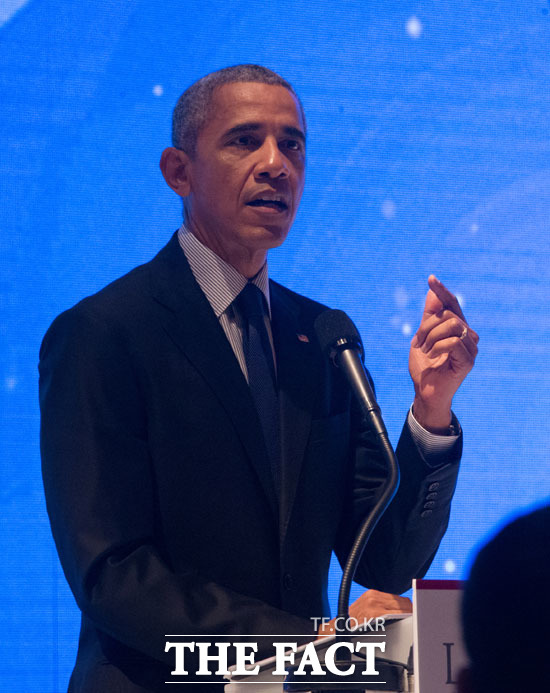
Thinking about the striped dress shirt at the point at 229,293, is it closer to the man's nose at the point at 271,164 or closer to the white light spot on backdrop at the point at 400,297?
the man's nose at the point at 271,164

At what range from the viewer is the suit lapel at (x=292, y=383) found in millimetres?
1898

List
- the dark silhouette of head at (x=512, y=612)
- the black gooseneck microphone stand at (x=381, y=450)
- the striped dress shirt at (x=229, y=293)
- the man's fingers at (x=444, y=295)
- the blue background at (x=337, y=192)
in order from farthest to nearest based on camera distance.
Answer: the blue background at (x=337, y=192) → the striped dress shirt at (x=229, y=293) → the man's fingers at (x=444, y=295) → the black gooseneck microphone stand at (x=381, y=450) → the dark silhouette of head at (x=512, y=612)

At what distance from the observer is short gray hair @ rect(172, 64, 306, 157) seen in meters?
2.15

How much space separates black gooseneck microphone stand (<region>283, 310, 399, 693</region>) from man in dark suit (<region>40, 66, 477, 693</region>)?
0.18 metres

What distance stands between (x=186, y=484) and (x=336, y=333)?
0.41 m

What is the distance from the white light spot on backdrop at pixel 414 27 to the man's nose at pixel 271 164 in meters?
1.17

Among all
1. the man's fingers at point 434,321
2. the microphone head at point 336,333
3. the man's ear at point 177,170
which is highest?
the man's ear at point 177,170

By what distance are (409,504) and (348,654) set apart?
0.63m

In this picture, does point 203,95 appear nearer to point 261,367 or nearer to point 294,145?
point 294,145

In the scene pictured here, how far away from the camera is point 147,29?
110 inches

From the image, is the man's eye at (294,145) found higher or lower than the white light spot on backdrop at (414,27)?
lower

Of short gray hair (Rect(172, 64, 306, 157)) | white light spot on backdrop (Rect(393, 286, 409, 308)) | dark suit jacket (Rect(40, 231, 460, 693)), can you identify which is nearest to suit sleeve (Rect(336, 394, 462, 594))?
dark suit jacket (Rect(40, 231, 460, 693))

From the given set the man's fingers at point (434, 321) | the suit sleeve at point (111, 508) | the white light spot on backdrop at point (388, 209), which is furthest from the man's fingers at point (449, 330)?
the white light spot on backdrop at point (388, 209)

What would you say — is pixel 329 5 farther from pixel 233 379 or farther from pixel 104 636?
pixel 104 636
